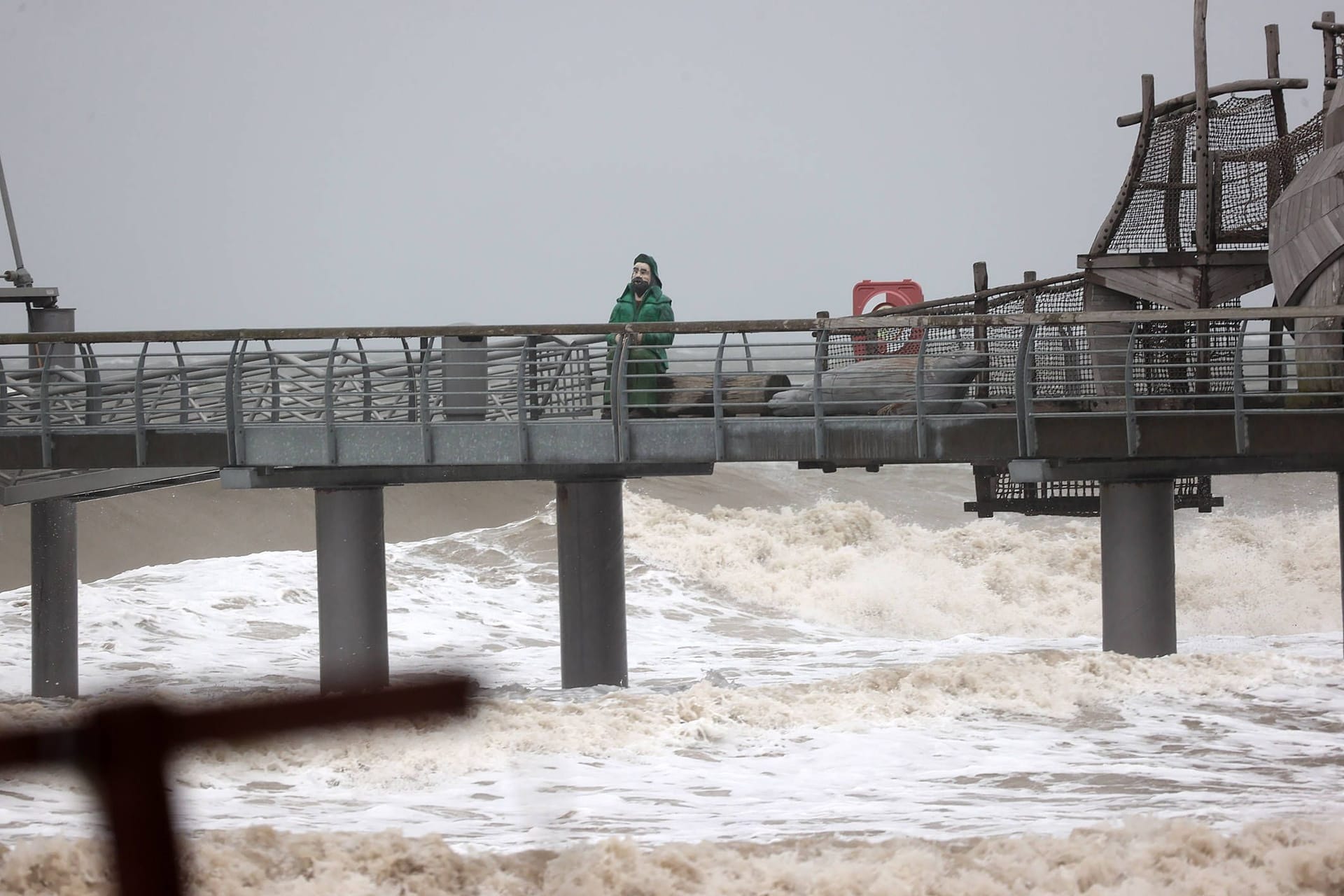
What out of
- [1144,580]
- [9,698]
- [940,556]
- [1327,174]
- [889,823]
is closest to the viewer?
[889,823]

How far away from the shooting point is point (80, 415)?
13969 mm

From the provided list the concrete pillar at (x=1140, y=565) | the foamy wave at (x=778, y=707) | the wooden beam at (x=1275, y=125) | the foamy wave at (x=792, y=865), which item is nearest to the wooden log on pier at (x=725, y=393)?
the foamy wave at (x=778, y=707)

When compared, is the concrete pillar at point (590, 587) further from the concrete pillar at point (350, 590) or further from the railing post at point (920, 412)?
the railing post at point (920, 412)

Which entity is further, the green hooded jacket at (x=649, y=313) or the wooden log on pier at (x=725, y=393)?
the green hooded jacket at (x=649, y=313)

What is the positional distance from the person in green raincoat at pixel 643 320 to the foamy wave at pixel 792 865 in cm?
535

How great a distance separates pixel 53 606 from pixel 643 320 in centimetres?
960

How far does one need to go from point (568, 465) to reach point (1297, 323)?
7.35m

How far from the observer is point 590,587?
15680 millimetres

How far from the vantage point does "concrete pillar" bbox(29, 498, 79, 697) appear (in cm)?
1836

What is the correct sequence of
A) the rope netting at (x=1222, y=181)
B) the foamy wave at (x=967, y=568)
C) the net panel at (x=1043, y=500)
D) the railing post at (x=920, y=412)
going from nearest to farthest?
the railing post at (x=920, y=412) → the rope netting at (x=1222, y=181) → the net panel at (x=1043, y=500) → the foamy wave at (x=967, y=568)

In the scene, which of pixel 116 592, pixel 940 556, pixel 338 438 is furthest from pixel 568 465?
pixel 940 556

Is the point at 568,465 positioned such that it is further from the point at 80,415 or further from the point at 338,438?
the point at 80,415

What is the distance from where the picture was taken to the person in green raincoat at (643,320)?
13.5 m

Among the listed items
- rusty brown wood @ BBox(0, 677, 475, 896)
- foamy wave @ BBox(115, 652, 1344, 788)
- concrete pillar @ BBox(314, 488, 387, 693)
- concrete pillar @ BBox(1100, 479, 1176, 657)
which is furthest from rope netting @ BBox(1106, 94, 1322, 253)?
rusty brown wood @ BBox(0, 677, 475, 896)
